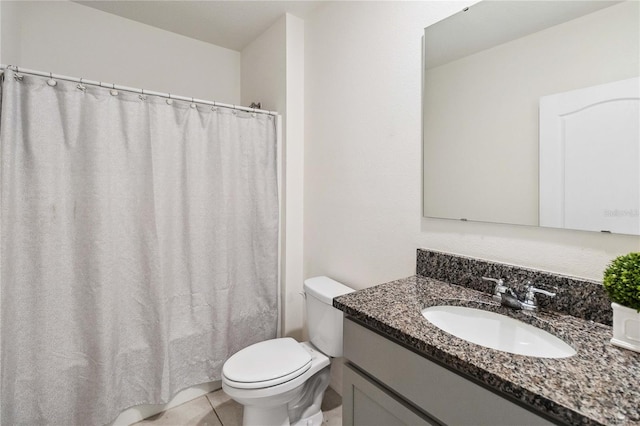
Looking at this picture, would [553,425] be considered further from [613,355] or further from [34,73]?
[34,73]

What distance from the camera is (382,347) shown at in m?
0.89

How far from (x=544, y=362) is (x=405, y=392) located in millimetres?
340

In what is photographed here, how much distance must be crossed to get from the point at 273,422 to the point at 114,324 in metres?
0.97

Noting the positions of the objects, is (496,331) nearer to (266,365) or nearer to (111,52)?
(266,365)

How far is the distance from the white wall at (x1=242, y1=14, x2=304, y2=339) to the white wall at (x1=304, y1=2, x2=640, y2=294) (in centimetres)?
8

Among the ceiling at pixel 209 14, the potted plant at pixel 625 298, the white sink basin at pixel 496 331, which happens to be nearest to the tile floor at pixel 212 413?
the white sink basin at pixel 496 331

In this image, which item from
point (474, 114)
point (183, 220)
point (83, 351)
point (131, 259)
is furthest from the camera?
point (183, 220)

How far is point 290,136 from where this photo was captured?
2.11 metres

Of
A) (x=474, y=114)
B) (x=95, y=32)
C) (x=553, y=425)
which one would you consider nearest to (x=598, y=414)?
(x=553, y=425)

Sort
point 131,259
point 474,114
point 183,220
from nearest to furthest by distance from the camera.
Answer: point 474,114, point 131,259, point 183,220

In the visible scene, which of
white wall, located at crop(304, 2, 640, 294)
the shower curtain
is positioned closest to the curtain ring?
the shower curtain

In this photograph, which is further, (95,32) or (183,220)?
(95,32)

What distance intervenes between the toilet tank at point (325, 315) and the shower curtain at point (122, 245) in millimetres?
490

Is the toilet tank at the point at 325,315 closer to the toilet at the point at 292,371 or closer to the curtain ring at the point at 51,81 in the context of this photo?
the toilet at the point at 292,371
